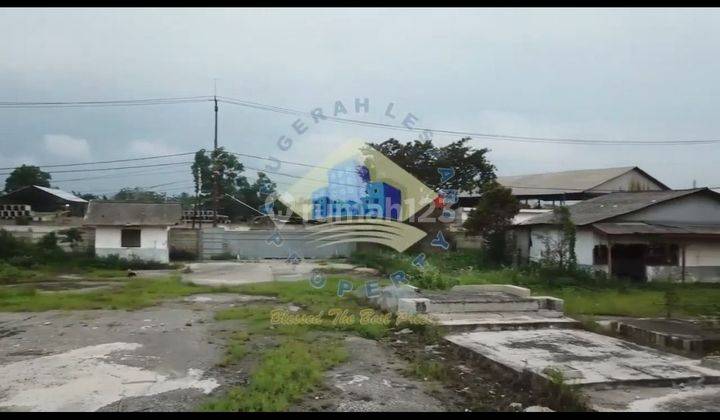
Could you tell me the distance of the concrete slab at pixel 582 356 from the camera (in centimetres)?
608

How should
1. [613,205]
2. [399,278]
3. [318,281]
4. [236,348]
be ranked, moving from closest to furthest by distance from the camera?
[236,348], [399,278], [318,281], [613,205]

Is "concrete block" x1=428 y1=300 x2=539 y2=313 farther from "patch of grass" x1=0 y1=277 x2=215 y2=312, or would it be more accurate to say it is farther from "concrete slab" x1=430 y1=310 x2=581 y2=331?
"patch of grass" x1=0 y1=277 x2=215 y2=312

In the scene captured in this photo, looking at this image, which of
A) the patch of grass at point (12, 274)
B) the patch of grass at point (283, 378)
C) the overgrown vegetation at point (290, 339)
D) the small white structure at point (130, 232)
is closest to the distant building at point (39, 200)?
the small white structure at point (130, 232)

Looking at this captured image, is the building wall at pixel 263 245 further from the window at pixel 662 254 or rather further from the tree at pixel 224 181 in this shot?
the window at pixel 662 254

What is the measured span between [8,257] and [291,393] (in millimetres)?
21728

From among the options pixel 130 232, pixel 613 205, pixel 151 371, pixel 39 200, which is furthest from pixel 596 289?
pixel 39 200

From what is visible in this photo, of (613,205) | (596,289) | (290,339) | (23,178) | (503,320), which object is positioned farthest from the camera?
(23,178)

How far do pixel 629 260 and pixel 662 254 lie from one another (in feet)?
3.63

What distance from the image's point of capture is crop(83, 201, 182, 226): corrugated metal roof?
2395cm

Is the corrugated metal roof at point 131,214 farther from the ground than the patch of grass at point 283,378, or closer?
farther from the ground

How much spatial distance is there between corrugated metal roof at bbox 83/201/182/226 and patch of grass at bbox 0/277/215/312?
9.04 meters

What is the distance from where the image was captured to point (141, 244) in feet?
79.5

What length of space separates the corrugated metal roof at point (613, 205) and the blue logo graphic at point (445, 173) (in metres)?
4.93

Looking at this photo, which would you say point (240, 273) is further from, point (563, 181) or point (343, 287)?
point (563, 181)
